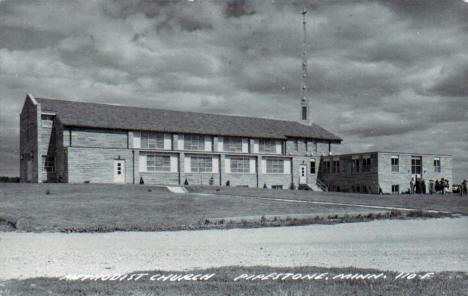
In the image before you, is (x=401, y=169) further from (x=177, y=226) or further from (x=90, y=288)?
(x=90, y=288)

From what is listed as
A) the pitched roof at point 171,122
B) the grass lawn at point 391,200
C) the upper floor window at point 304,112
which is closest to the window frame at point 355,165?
the pitched roof at point 171,122

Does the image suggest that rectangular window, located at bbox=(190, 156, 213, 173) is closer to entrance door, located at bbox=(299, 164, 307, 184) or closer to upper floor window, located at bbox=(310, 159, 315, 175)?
entrance door, located at bbox=(299, 164, 307, 184)

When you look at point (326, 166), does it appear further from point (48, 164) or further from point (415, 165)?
point (48, 164)

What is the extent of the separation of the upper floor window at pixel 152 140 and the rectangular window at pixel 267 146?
11865 millimetres

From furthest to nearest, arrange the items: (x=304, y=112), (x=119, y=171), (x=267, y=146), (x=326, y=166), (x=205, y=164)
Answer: (x=304, y=112)
(x=326, y=166)
(x=267, y=146)
(x=205, y=164)
(x=119, y=171)

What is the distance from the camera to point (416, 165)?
166 ft

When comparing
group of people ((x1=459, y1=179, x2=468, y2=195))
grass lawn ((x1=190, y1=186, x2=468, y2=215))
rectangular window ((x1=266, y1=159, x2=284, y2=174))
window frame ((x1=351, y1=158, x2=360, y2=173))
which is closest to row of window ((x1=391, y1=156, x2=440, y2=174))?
window frame ((x1=351, y1=158, x2=360, y2=173))

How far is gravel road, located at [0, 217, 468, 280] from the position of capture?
8.31 metres

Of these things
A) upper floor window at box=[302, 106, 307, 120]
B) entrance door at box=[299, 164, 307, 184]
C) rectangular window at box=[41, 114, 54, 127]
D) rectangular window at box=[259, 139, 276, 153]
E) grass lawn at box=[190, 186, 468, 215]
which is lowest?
grass lawn at box=[190, 186, 468, 215]

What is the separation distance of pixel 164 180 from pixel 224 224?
30292 millimetres

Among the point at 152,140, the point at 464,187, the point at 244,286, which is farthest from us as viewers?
the point at 152,140

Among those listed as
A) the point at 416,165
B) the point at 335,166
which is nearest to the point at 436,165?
the point at 416,165

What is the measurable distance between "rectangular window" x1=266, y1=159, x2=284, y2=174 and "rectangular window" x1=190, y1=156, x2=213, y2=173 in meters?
6.88

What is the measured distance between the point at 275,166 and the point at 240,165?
4.28 metres
